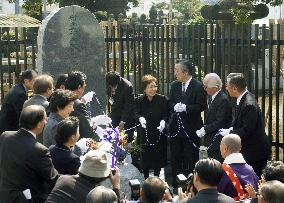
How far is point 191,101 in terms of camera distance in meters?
9.25

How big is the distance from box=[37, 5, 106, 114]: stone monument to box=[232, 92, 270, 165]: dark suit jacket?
134 inches

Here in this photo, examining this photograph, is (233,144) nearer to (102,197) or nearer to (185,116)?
(102,197)

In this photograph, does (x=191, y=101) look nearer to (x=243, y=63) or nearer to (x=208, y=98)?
(x=208, y=98)

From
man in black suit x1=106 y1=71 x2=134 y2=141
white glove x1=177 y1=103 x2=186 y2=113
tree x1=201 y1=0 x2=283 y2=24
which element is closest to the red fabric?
white glove x1=177 y1=103 x2=186 y2=113

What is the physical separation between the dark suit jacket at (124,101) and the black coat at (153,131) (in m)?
0.14

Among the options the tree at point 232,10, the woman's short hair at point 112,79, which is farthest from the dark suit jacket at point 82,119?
the tree at point 232,10

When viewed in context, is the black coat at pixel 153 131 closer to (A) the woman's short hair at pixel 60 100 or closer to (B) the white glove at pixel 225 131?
(B) the white glove at pixel 225 131

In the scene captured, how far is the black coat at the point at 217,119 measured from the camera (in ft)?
27.9

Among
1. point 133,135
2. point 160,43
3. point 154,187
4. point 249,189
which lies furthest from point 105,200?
point 160,43

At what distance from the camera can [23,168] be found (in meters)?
5.62

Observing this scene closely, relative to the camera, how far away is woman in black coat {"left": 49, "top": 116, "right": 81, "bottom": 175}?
5.77m

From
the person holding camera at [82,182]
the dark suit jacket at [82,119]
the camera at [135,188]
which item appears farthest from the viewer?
the dark suit jacket at [82,119]

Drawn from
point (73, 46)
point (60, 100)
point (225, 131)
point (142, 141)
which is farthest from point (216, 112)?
point (73, 46)

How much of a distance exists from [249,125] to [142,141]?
251 centimetres
